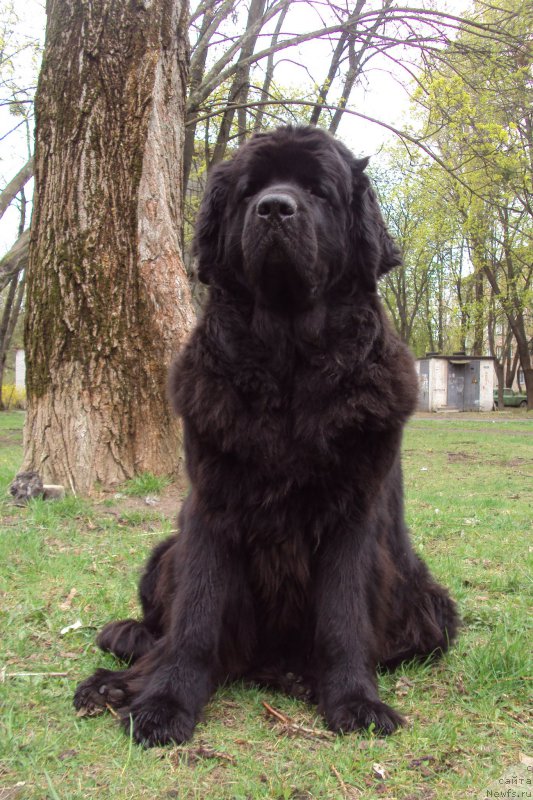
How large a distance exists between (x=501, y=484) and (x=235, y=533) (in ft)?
24.2

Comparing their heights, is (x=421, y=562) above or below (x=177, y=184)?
below

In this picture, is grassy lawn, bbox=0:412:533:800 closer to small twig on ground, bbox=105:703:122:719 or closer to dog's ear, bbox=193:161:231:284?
small twig on ground, bbox=105:703:122:719

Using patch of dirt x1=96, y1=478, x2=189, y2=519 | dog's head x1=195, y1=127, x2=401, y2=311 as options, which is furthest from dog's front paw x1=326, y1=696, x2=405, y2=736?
patch of dirt x1=96, y1=478, x2=189, y2=519

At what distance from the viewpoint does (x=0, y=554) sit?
159 inches

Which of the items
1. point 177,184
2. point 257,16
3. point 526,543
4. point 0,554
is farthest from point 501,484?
point 257,16

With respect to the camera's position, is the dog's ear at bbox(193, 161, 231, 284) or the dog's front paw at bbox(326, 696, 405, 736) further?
the dog's ear at bbox(193, 161, 231, 284)

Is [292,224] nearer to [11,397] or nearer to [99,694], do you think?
[99,694]

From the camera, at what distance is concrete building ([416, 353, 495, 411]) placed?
113 ft

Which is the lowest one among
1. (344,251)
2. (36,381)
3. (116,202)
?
(36,381)

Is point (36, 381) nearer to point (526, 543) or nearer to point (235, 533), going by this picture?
point (235, 533)

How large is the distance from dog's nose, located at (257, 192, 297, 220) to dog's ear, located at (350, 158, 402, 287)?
46cm

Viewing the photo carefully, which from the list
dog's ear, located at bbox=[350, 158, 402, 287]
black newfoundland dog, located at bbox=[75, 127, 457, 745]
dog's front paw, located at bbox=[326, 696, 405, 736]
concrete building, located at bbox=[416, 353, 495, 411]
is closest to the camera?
dog's front paw, located at bbox=[326, 696, 405, 736]

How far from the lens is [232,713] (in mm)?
2299

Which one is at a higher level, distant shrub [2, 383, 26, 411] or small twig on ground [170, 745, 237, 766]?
distant shrub [2, 383, 26, 411]
